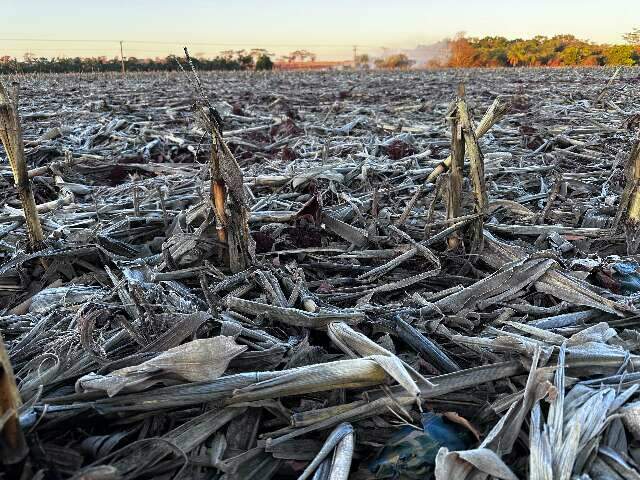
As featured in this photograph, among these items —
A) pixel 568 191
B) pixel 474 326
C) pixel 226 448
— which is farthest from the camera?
pixel 568 191

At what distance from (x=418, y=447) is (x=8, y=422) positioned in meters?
1.08

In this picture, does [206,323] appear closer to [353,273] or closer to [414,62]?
[353,273]

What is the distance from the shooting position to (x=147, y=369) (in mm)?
1598

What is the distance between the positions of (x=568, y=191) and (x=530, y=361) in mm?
2942

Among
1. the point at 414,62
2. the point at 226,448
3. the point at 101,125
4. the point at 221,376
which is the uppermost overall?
the point at 414,62

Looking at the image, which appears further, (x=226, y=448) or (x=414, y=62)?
(x=414, y=62)

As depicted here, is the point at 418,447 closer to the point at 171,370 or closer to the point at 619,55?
the point at 171,370

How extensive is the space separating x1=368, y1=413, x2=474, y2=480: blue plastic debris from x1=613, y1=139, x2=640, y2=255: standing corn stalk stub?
1912mm

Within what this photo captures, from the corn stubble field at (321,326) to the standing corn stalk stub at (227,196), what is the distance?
0.04 feet

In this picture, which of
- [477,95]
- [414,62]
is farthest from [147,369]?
[414,62]

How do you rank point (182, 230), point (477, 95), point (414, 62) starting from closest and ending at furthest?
point (182, 230) → point (477, 95) → point (414, 62)

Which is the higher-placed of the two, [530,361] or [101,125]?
[101,125]

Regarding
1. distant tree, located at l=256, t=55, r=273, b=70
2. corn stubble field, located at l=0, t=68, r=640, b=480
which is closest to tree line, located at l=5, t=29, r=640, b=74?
distant tree, located at l=256, t=55, r=273, b=70

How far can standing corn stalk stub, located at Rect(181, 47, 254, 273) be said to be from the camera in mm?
2564
